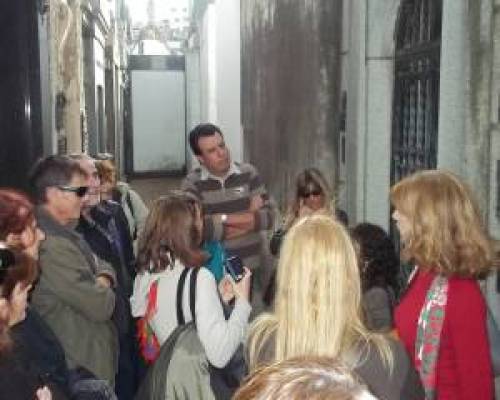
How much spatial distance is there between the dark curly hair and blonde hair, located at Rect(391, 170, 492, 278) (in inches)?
34.1

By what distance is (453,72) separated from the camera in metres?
3.99

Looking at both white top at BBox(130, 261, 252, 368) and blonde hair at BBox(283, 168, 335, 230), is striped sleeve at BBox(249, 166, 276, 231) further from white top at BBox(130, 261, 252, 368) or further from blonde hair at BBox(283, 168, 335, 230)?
white top at BBox(130, 261, 252, 368)

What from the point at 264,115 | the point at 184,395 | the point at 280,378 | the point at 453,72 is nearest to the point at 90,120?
the point at 264,115

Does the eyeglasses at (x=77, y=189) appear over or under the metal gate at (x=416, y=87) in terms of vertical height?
under

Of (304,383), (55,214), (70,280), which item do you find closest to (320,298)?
(304,383)

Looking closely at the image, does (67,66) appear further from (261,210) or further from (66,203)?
(66,203)

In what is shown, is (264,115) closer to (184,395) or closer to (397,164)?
(397,164)

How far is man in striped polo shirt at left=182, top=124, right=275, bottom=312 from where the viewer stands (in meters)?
5.02

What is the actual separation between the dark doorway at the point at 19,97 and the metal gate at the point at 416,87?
2.89 m

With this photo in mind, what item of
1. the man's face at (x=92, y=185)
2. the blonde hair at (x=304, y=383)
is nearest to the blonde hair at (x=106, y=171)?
the man's face at (x=92, y=185)

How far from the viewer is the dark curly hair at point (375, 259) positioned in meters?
3.56

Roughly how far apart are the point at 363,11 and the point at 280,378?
4.62 metres

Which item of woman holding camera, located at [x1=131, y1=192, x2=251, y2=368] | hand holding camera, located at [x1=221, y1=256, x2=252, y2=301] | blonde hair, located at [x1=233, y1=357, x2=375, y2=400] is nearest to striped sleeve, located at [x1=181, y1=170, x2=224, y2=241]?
woman holding camera, located at [x1=131, y1=192, x2=251, y2=368]

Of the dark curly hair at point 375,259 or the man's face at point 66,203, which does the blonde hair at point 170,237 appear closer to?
the man's face at point 66,203
